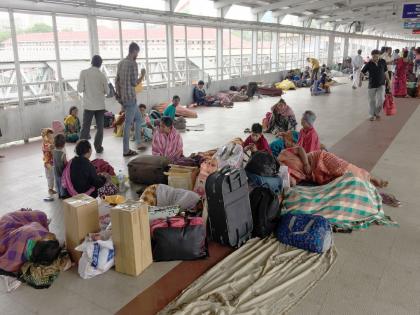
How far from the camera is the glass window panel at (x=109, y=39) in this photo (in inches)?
377

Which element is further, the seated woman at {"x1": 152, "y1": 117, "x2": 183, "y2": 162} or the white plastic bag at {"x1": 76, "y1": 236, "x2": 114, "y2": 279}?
the seated woman at {"x1": 152, "y1": 117, "x2": 183, "y2": 162}

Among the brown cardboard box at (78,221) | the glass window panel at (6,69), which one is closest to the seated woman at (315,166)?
the brown cardboard box at (78,221)

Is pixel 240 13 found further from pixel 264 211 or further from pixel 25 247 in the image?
pixel 25 247

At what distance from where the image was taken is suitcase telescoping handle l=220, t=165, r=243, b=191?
323cm

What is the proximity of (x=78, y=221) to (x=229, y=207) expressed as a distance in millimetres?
1218

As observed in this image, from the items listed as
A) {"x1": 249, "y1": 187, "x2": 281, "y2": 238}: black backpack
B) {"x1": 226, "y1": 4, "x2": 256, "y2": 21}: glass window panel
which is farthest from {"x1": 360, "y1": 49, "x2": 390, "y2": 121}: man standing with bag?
{"x1": 226, "y1": 4, "x2": 256, "y2": 21}: glass window panel

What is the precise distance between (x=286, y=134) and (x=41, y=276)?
13.5ft

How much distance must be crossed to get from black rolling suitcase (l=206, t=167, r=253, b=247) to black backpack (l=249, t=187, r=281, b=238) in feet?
0.28

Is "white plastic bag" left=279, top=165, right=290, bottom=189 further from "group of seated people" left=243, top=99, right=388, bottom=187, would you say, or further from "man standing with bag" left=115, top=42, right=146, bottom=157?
"man standing with bag" left=115, top=42, right=146, bottom=157

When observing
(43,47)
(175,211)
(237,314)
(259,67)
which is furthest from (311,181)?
(259,67)

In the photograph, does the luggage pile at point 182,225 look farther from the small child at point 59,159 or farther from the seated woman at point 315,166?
Answer: the small child at point 59,159

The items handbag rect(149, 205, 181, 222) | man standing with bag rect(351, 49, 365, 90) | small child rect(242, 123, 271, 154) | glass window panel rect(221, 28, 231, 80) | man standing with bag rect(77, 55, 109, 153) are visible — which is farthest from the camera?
man standing with bag rect(351, 49, 365, 90)

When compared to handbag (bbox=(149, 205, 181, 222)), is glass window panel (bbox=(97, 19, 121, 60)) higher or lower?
higher

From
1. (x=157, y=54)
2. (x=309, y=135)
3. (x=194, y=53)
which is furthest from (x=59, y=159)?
(x=194, y=53)
